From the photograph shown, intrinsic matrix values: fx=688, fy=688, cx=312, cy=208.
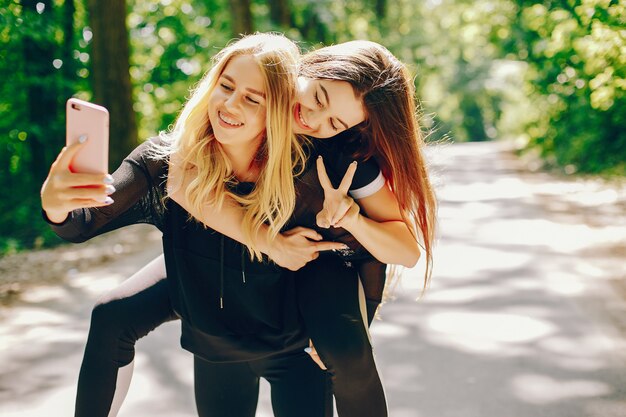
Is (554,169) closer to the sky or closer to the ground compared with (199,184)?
closer to the ground

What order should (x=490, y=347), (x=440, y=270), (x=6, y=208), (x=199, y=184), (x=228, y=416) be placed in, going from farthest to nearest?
(x=6, y=208) → (x=440, y=270) → (x=490, y=347) → (x=228, y=416) → (x=199, y=184)

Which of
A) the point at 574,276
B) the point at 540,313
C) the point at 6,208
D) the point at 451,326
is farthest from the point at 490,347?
the point at 6,208

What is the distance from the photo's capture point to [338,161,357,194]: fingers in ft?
8.17

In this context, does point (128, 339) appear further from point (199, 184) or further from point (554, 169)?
point (554, 169)

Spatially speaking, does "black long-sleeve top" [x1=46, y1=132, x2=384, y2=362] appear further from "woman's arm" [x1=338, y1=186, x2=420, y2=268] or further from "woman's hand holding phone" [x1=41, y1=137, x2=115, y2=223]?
"woman's hand holding phone" [x1=41, y1=137, x2=115, y2=223]

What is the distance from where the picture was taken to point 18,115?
10.4 m

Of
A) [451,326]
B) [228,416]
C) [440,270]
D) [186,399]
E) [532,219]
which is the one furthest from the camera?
[532,219]

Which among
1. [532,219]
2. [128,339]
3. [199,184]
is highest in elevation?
[199,184]

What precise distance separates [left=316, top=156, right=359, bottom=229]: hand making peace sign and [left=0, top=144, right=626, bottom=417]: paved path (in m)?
0.70

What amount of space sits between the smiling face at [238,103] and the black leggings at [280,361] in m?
0.56

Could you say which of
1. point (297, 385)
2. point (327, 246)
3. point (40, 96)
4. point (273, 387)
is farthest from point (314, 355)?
point (40, 96)

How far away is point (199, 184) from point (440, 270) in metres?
4.11

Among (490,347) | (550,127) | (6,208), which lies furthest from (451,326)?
(550,127)

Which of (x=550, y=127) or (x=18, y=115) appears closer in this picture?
(x=18, y=115)
